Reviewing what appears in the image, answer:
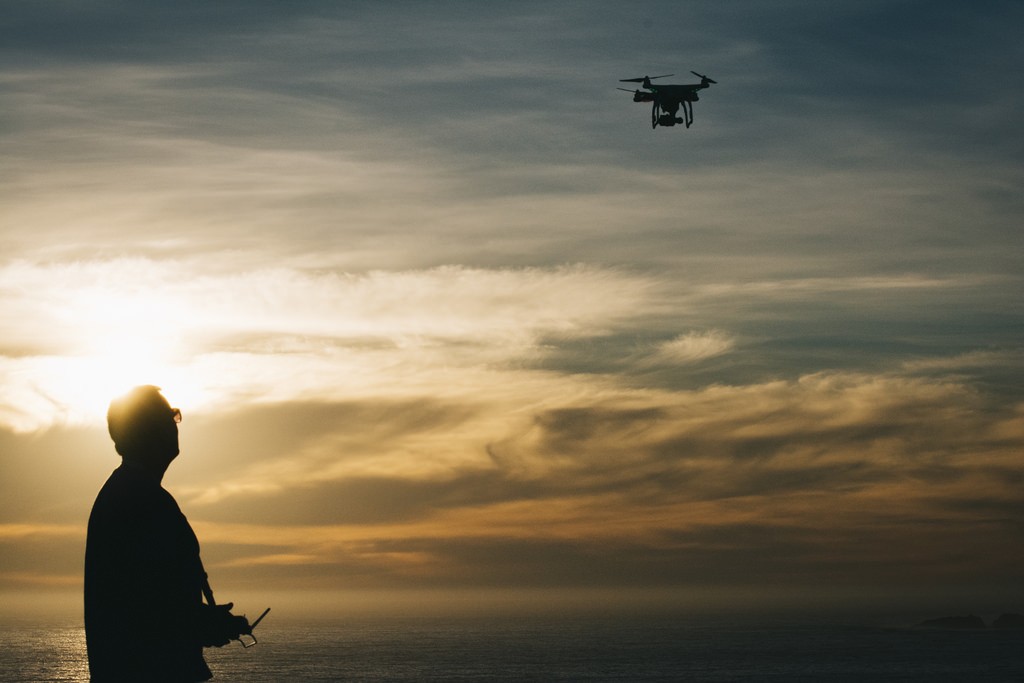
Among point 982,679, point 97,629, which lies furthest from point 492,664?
point 97,629

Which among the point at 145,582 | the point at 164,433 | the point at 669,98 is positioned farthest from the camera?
the point at 669,98

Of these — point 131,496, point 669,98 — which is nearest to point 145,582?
point 131,496

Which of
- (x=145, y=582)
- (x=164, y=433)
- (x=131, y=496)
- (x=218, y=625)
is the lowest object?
(x=218, y=625)

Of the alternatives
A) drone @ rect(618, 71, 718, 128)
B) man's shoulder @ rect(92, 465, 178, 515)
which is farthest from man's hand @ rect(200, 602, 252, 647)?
drone @ rect(618, 71, 718, 128)

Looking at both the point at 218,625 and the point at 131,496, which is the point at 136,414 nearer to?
the point at 131,496

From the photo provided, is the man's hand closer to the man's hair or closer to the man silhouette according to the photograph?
the man silhouette

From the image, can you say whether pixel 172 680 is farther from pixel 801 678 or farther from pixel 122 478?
pixel 801 678

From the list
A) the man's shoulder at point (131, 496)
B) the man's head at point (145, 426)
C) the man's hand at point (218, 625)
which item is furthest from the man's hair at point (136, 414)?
the man's hand at point (218, 625)
